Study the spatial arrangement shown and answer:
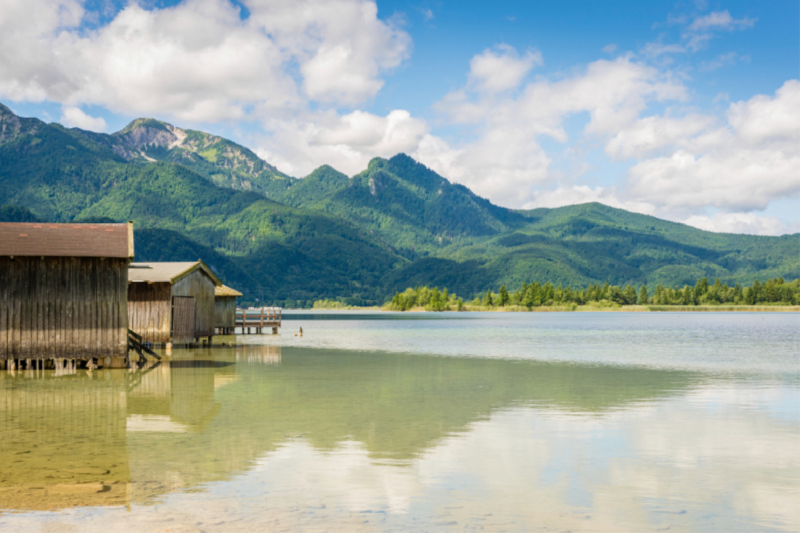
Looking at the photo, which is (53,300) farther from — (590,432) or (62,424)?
(590,432)

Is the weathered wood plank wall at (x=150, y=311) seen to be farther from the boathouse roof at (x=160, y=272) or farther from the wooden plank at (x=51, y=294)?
the wooden plank at (x=51, y=294)

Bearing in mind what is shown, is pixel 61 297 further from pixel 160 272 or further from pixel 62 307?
pixel 160 272

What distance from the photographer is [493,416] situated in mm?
20938

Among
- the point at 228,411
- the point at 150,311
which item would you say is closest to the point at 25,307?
the point at 150,311

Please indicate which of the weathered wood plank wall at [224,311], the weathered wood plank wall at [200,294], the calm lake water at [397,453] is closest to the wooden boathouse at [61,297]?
the calm lake water at [397,453]

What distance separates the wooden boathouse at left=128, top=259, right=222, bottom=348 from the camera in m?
46.2

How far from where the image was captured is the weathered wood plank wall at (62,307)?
105ft

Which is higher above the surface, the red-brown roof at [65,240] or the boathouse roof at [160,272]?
the red-brown roof at [65,240]

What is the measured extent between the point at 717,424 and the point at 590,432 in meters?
4.37

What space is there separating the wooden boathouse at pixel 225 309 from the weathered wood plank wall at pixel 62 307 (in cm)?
3197

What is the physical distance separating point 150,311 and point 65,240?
546 inches

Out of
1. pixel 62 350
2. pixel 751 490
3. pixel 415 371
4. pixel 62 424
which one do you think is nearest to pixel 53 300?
pixel 62 350

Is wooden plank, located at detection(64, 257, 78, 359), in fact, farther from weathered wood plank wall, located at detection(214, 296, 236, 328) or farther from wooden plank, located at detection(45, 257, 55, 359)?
weathered wood plank wall, located at detection(214, 296, 236, 328)

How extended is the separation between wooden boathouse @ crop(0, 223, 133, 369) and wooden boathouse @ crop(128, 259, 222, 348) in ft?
32.0
